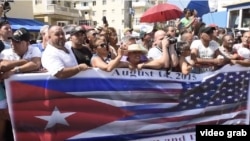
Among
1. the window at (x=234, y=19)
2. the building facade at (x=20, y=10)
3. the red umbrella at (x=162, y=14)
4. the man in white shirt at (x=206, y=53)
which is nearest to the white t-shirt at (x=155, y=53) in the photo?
the man in white shirt at (x=206, y=53)

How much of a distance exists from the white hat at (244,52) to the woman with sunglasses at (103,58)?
2281mm

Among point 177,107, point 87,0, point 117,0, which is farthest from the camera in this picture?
point 87,0

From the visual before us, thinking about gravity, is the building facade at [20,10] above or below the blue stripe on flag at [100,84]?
above

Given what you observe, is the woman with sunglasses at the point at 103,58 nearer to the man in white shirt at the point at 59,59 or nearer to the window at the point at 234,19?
the man in white shirt at the point at 59,59

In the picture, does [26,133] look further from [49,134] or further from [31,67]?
A: [31,67]

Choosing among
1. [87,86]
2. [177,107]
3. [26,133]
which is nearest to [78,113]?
[87,86]

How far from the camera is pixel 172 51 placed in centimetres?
508

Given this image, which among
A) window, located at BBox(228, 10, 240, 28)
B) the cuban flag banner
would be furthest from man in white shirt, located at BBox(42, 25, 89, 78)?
window, located at BBox(228, 10, 240, 28)

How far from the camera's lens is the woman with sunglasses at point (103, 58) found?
449 centimetres

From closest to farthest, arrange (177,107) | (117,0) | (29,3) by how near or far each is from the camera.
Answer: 1. (177,107)
2. (29,3)
3. (117,0)

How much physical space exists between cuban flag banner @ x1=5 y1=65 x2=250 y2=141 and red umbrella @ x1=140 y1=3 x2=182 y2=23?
4.38m

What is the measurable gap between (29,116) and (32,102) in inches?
6.3

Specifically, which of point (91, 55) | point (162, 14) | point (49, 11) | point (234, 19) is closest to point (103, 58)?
point (91, 55)

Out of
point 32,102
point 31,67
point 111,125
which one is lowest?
point 111,125
